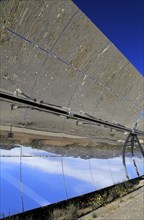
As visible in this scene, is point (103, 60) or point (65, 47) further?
point (103, 60)

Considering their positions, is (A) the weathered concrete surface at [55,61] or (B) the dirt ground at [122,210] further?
(B) the dirt ground at [122,210]

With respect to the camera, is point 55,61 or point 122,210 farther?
point 122,210

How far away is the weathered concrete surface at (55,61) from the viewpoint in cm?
552

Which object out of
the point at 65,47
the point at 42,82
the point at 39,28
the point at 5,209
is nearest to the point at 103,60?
the point at 65,47

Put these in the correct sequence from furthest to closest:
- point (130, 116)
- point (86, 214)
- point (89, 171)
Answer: point (130, 116), point (89, 171), point (86, 214)

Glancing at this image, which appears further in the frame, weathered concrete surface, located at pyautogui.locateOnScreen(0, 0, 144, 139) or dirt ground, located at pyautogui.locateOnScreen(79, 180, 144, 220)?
dirt ground, located at pyautogui.locateOnScreen(79, 180, 144, 220)

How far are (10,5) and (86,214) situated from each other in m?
5.32

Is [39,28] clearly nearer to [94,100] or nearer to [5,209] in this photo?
[5,209]

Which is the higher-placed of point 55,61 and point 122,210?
point 55,61

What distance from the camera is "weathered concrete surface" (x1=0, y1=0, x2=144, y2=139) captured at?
5.52 metres

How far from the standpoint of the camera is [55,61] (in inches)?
272

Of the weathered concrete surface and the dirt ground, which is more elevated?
the weathered concrete surface

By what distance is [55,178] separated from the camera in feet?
23.2

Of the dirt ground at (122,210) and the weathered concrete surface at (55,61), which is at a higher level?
the weathered concrete surface at (55,61)
